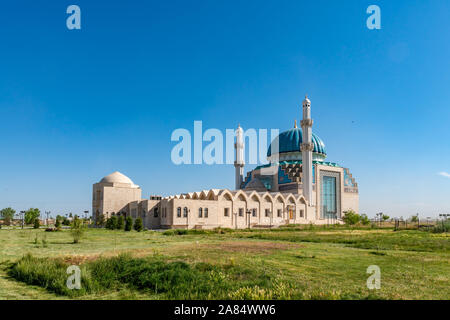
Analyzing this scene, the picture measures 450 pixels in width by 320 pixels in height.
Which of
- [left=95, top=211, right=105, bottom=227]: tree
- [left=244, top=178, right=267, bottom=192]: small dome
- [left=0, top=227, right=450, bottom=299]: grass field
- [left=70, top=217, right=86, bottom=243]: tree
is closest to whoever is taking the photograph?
[left=0, top=227, right=450, bottom=299]: grass field

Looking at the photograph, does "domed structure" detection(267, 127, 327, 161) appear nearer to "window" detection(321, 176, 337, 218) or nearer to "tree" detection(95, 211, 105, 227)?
"window" detection(321, 176, 337, 218)

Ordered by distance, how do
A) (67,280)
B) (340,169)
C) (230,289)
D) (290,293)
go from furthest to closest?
(340,169), (67,280), (230,289), (290,293)

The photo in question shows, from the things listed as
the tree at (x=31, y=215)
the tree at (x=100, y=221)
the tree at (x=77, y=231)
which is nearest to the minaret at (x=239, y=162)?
the tree at (x=100, y=221)

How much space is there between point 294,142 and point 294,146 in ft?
2.63

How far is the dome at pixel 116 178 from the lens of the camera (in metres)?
56.1

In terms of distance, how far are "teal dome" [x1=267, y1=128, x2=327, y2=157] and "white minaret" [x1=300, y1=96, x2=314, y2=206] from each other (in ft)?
26.9

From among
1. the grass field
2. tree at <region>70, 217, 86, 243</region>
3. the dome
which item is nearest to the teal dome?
the dome

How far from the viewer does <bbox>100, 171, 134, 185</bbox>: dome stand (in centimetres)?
5606

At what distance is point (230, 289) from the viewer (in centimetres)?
927

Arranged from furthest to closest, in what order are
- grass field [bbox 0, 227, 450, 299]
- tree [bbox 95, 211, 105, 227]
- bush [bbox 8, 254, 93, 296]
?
1. tree [bbox 95, 211, 105, 227]
2. bush [bbox 8, 254, 93, 296]
3. grass field [bbox 0, 227, 450, 299]

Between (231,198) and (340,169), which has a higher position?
(340,169)
